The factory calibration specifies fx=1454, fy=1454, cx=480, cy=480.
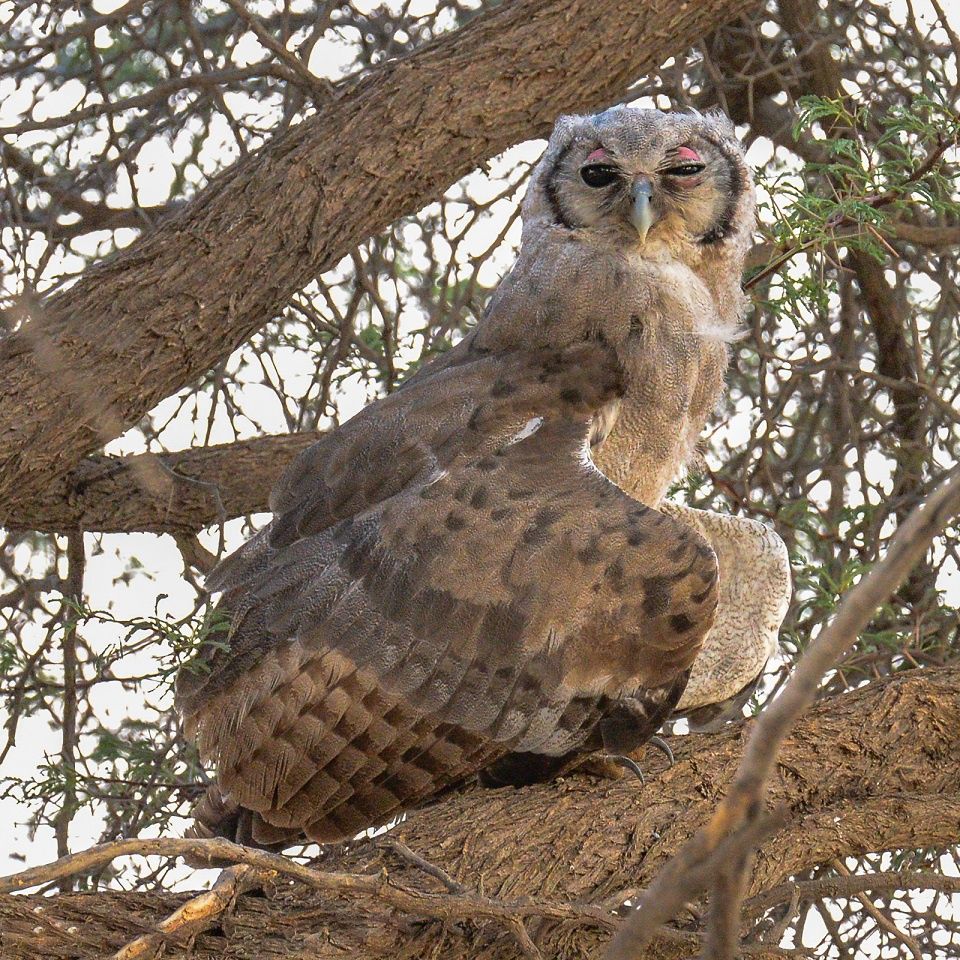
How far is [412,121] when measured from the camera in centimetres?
358

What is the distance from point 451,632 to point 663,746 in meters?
0.54

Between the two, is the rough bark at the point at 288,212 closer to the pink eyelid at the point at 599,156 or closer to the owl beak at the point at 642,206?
the pink eyelid at the point at 599,156

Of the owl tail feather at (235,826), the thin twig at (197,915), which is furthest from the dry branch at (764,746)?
the owl tail feather at (235,826)

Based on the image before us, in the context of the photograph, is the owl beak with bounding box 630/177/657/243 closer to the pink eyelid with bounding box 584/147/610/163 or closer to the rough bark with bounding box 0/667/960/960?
the pink eyelid with bounding box 584/147/610/163

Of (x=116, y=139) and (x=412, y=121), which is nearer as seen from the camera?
(x=412, y=121)

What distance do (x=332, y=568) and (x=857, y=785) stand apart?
121 centimetres

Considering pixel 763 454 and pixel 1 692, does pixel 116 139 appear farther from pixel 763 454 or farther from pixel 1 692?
pixel 763 454

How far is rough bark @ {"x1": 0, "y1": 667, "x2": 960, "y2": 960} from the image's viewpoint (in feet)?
7.36

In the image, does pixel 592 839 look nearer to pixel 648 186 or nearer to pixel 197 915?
pixel 197 915

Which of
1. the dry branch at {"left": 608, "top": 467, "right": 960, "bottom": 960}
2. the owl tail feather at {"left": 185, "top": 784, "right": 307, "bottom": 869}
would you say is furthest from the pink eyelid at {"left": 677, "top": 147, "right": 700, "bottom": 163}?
the dry branch at {"left": 608, "top": 467, "right": 960, "bottom": 960}

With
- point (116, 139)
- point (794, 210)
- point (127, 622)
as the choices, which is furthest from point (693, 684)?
point (116, 139)

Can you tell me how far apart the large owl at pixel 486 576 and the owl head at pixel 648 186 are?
10 millimetres


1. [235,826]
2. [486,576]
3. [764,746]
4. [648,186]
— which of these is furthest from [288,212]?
[764,746]

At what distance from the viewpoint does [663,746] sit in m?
3.10
